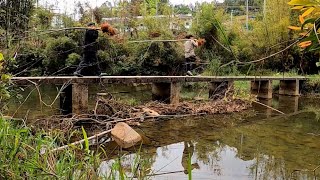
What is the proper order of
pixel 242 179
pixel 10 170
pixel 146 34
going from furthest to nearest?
1. pixel 146 34
2. pixel 242 179
3. pixel 10 170

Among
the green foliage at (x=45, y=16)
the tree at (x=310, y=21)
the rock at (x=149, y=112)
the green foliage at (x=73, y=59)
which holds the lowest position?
the rock at (x=149, y=112)

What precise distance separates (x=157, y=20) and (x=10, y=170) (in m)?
12.8

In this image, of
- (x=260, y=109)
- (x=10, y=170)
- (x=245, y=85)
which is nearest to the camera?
(x=10, y=170)

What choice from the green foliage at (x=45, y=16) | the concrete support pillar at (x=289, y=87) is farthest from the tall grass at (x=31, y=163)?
the green foliage at (x=45, y=16)

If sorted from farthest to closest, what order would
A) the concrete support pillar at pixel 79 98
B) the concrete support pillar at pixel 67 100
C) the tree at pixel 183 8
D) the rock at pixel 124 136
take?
the tree at pixel 183 8
the concrete support pillar at pixel 67 100
the concrete support pillar at pixel 79 98
the rock at pixel 124 136

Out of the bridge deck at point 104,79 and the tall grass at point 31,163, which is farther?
the bridge deck at point 104,79

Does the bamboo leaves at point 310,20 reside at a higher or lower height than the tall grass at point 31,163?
higher

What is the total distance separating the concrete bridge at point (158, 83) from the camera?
680cm

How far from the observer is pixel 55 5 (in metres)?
13.9

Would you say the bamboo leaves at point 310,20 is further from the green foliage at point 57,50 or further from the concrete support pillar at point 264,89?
the green foliage at point 57,50

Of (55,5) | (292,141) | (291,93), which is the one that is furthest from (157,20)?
(292,141)

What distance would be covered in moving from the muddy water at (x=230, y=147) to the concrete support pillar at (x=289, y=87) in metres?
3.42

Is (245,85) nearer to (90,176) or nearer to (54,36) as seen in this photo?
(54,36)

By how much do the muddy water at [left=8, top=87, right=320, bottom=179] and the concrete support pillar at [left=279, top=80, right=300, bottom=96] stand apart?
3421 mm
